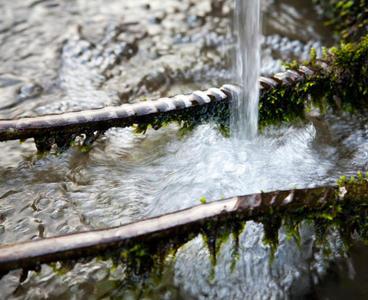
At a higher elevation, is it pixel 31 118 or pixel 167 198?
pixel 31 118

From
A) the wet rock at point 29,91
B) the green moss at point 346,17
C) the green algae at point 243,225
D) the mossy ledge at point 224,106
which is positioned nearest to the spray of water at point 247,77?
the mossy ledge at point 224,106

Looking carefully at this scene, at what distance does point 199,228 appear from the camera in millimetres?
2424

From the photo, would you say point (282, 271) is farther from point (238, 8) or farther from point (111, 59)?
point (111, 59)

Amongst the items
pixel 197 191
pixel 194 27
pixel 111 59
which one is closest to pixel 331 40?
pixel 194 27

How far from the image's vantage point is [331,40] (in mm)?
5668

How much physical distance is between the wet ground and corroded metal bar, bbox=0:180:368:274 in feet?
1.66

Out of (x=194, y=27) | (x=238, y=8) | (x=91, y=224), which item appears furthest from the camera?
(x=194, y=27)

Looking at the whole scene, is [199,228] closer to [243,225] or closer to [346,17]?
[243,225]

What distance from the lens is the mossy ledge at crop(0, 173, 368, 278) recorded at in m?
2.21

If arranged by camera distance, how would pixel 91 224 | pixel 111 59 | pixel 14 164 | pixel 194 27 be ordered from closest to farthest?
pixel 91 224 < pixel 14 164 < pixel 111 59 < pixel 194 27

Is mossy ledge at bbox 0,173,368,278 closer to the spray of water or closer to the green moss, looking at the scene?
the spray of water

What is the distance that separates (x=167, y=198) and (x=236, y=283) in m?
0.85

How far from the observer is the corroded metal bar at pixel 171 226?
7.19 ft

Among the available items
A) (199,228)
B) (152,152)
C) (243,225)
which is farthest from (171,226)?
(152,152)
